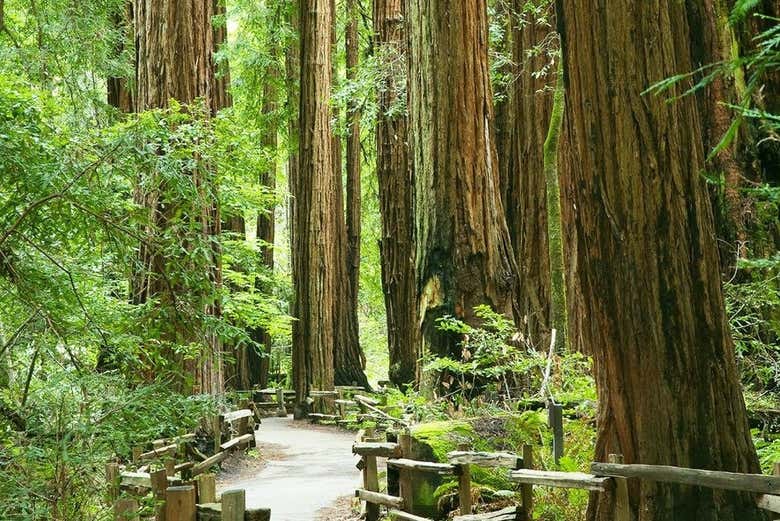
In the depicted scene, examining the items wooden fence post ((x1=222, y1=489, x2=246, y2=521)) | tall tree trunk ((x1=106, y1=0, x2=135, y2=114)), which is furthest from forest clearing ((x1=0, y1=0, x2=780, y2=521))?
tall tree trunk ((x1=106, y1=0, x2=135, y2=114))

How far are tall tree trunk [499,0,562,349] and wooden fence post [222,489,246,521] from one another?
1006cm

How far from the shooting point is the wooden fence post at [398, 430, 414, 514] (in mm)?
8125

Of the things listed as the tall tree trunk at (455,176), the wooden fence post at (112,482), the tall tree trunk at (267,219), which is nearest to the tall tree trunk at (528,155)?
the tall tree trunk at (455,176)

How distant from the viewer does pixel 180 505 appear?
593 centimetres

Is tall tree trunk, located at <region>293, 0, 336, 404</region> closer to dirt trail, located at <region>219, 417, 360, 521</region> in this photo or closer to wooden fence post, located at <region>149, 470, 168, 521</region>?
dirt trail, located at <region>219, 417, 360, 521</region>

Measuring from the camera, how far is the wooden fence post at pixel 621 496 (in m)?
5.20

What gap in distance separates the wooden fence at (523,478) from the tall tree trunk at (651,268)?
15 cm

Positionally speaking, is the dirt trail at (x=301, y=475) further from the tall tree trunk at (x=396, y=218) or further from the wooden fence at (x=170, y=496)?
the tall tree trunk at (x=396, y=218)

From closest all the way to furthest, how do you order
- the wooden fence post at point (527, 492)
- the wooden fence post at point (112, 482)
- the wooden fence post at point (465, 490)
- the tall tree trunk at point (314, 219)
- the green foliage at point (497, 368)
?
1. the wooden fence post at point (112, 482)
2. the wooden fence post at point (527, 492)
3. the wooden fence post at point (465, 490)
4. the green foliage at point (497, 368)
5. the tall tree trunk at point (314, 219)

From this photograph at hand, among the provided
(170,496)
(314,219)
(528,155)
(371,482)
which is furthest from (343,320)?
(170,496)

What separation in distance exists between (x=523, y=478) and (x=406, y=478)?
2.02 meters

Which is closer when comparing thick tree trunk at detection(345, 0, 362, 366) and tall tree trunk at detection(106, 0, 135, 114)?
tall tree trunk at detection(106, 0, 135, 114)

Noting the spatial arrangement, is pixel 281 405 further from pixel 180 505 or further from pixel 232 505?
pixel 232 505

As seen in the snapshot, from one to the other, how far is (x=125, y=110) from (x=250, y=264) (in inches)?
253
